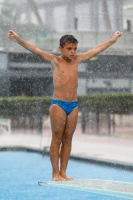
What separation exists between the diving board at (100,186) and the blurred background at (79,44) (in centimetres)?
1087

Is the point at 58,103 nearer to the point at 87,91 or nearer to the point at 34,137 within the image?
the point at 34,137

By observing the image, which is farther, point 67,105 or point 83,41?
point 83,41

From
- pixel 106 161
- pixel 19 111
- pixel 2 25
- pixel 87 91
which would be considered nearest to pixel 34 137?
pixel 19 111

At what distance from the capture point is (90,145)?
13.1 meters

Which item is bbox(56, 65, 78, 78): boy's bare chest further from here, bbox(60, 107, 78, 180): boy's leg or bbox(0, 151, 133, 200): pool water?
bbox(0, 151, 133, 200): pool water

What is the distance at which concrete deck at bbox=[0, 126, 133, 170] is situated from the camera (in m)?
10.3

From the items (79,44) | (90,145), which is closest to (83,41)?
(79,44)

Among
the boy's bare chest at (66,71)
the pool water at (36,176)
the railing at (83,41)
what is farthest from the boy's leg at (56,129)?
the railing at (83,41)

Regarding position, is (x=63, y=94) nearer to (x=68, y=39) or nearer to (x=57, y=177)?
(x=68, y=39)

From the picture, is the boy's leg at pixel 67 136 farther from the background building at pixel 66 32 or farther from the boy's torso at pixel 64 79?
the background building at pixel 66 32

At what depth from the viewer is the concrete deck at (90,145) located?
33.9 feet

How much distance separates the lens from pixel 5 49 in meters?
16.5

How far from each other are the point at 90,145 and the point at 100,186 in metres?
8.38

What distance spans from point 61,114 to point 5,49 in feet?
38.5
